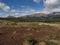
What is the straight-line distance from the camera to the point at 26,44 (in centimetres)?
1538

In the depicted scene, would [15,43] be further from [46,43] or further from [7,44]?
[46,43]

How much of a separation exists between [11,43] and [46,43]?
3508mm

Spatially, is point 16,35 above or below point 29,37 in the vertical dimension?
below

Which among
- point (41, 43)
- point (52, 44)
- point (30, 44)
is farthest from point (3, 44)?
point (52, 44)

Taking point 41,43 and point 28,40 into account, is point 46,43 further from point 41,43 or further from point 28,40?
point 28,40

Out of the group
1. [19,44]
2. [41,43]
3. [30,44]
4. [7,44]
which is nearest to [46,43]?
[41,43]

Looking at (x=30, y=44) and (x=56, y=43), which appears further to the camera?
(x=56, y=43)

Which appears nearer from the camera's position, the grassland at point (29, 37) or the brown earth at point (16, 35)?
the grassland at point (29, 37)

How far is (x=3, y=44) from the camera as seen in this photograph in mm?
15539

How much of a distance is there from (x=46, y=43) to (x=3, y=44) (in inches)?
165

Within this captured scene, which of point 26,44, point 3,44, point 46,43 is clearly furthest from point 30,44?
point 3,44

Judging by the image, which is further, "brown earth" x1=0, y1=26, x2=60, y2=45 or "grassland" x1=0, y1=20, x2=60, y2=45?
"brown earth" x1=0, y1=26, x2=60, y2=45

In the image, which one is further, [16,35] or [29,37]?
[16,35]

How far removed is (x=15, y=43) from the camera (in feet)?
52.8
